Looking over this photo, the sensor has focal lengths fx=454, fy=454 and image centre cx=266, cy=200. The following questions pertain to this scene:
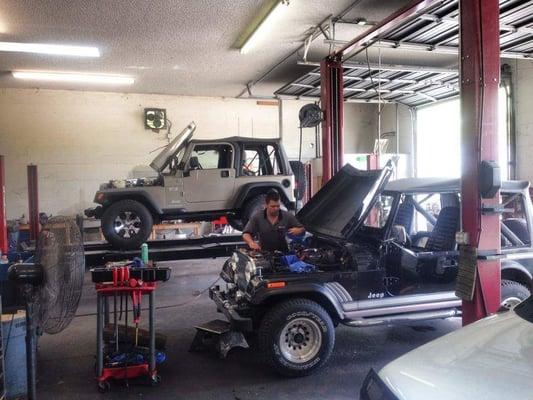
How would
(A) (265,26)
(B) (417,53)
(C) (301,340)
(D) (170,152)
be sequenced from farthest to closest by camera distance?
(B) (417,53), (D) (170,152), (A) (265,26), (C) (301,340)

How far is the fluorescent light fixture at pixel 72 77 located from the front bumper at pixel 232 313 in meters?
7.23

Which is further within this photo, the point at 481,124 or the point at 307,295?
the point at 307,295

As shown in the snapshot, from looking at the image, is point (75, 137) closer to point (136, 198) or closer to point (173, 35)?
point (136, 198)

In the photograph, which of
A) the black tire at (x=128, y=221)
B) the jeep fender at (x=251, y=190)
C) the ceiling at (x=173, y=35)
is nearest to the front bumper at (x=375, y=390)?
the ceiling at (x=173, y=35)

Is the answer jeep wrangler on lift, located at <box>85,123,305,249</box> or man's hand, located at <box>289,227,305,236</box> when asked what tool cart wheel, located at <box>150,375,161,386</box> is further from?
jeep wrangler on lift, located at <box>85,123,305,249</box>

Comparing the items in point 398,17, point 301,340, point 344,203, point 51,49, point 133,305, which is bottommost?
point 301,340

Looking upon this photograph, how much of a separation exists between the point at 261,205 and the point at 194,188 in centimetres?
132

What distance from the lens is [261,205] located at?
28.8 feet

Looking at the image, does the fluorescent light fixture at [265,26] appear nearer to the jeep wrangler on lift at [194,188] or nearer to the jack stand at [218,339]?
the jeep wrangler on lift at [194,188]

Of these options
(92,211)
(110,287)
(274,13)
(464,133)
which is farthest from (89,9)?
(464,133)

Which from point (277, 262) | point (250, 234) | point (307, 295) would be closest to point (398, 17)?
point (250, 234)

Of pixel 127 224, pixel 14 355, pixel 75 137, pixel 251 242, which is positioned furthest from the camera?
pixel 75 137

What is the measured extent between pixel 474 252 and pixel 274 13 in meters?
4.42

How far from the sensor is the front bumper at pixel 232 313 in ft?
13.1
